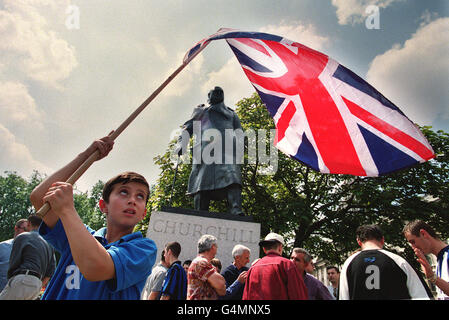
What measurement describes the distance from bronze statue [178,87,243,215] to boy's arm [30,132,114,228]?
464cm

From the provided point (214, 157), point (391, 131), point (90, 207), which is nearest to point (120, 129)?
point (391, 131)

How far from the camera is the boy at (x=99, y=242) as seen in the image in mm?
1149

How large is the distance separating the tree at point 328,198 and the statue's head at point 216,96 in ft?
15.9

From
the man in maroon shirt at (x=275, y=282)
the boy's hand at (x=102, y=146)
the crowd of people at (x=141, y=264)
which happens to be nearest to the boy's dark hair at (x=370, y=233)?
the crowd of people at (x=141, y=264)

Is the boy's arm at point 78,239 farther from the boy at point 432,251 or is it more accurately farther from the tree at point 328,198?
the tree at point 328,198

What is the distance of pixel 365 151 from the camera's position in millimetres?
3748

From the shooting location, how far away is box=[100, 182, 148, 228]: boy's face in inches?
64.4

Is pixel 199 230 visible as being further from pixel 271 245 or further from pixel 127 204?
pixel 127 204

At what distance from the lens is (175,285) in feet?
11.3

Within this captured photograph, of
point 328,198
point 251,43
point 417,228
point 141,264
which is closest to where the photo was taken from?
point 141,264

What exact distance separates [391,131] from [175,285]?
10.8ft

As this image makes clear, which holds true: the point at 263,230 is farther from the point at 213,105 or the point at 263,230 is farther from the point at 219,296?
the point at 219,296

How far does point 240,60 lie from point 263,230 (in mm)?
9293
